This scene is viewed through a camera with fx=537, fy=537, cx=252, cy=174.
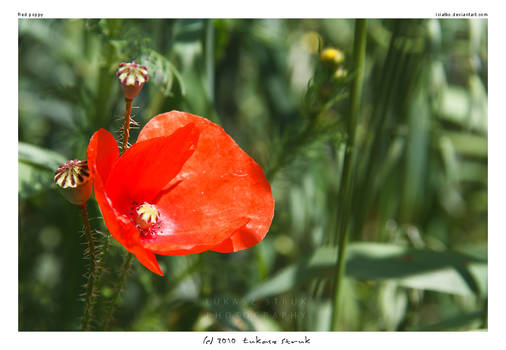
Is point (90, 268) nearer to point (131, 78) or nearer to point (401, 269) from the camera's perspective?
point (131, 78)

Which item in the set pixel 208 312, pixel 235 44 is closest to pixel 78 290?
pixel 208 312

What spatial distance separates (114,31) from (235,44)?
1.70 feet

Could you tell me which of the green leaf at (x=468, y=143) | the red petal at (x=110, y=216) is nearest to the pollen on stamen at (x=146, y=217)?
the red petal at (x=110, y=216)

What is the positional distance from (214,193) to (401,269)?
505 millimetres

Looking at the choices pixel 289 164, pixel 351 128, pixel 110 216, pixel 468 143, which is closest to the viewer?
pixel 110 216

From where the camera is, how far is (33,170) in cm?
100

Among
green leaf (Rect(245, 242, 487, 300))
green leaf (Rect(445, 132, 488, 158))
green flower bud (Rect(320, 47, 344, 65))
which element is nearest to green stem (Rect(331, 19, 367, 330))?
green flower bud (Rect(320, 47, 344, 65))

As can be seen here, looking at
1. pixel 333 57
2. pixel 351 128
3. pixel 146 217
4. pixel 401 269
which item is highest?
pixel 333 57

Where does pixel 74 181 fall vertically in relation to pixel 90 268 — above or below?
above

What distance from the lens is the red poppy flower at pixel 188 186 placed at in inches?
29.4

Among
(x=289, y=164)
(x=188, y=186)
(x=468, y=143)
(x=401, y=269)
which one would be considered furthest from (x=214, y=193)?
(x=468, y=143)

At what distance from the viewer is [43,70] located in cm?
180

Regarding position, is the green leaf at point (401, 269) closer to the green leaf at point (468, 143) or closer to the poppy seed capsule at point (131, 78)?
the poppy seed capsule at point (131, 78)
